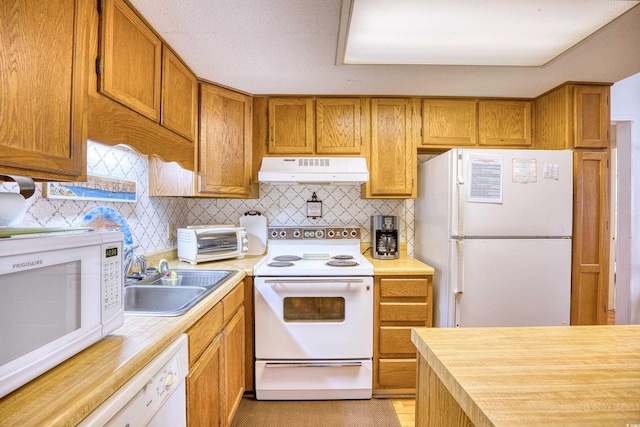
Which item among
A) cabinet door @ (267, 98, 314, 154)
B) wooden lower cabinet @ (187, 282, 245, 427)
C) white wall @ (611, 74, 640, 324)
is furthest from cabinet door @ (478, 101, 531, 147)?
wooden lower cabinet @ (187, 282, 245, 427)

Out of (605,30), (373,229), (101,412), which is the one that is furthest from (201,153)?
(605,30)

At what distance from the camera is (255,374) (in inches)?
78.2

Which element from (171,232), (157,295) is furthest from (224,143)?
(157,295)

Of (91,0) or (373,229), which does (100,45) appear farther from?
(373,229)

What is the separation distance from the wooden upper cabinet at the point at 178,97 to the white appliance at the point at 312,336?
1013mm

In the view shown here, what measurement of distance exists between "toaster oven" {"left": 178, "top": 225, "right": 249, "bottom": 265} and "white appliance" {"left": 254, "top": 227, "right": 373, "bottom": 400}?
0.35m

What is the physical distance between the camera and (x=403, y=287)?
203 centimetres

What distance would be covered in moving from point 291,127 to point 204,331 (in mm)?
1607

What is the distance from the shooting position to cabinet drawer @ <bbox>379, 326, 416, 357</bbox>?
2010mm

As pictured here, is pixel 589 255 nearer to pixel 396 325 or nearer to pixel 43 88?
pixel 396 325

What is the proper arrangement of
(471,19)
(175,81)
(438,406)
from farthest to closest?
(175,81)
(471,19)
(438,406)

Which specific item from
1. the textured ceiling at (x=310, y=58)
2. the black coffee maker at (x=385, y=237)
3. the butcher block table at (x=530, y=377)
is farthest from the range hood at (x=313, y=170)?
the butcher block table at (x=530, y=377)

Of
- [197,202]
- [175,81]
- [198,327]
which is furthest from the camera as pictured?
[197,202]

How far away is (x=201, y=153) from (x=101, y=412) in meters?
1.65
